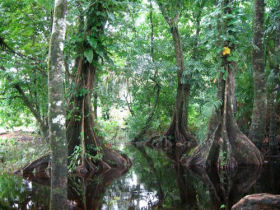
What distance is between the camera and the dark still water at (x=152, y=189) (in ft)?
19.0

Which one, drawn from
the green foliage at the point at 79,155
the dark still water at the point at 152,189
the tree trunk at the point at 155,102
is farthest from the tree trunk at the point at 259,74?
the tree trunk at the point at 155,102

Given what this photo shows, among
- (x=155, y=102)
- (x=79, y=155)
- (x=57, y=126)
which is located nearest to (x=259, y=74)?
(x=79, y=155)

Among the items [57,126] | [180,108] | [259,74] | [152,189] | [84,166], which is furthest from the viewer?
[180,108]

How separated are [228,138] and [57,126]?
5980 mm

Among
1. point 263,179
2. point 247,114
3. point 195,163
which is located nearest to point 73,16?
point 195,163

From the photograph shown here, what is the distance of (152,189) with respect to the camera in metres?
7.07

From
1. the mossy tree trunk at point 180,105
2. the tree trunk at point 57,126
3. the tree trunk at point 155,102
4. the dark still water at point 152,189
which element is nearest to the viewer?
the tree trunk at point 57,126

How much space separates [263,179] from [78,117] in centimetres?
540

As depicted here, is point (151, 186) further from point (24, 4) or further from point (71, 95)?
Answer: point (24, 4)

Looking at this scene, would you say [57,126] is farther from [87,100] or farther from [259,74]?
[259,74]

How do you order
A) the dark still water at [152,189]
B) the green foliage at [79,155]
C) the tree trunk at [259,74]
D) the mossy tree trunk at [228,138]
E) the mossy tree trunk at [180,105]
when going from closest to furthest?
the dark still water at [152,189] → the green foliage at [79,155] → the mossy tree trunk at [228,138] → the tree trunk at [259,74] → the mossy tree trunk at [180,105]

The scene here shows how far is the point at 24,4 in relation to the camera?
871 centimetres

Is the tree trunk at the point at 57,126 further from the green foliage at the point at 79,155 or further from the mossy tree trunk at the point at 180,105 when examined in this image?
the mossy tree trunk at the point at 180,105

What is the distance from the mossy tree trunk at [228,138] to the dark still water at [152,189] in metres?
0.47
